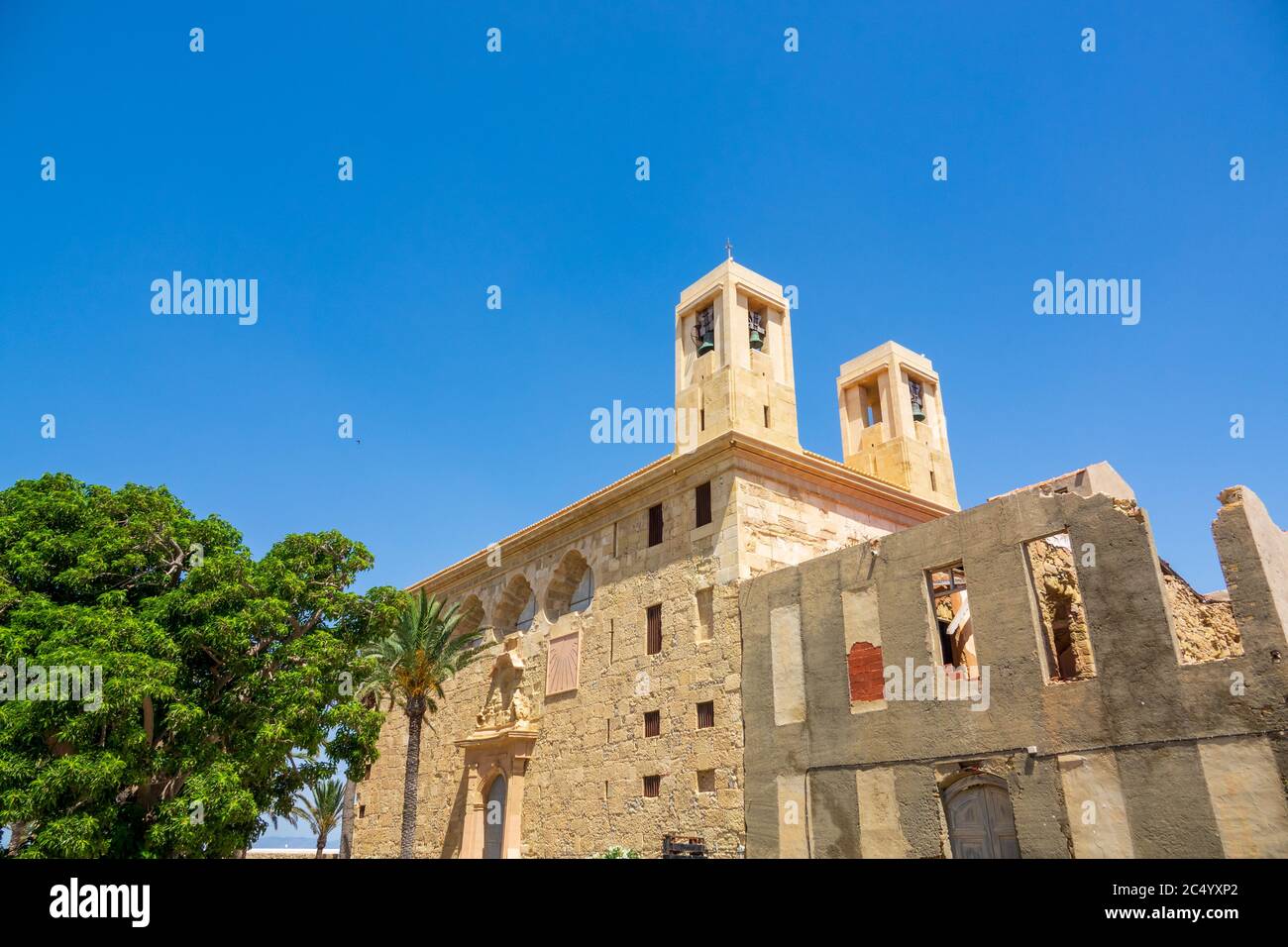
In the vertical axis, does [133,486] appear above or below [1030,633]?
above

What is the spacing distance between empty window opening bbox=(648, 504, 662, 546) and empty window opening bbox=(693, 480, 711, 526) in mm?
1351

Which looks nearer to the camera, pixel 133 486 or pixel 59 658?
pixel 59 658

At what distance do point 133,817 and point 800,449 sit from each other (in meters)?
14.5

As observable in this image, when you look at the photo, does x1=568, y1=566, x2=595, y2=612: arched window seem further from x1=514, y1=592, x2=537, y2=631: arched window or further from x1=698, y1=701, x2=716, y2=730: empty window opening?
x1=698, y1=701, x2=716, y2=730: empty window opening

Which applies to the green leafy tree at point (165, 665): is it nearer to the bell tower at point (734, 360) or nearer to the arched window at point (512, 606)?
the arched window at point (512, 606)

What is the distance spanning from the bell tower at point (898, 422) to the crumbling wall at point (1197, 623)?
9.80 metres

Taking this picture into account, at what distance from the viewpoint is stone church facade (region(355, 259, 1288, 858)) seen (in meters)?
10.7

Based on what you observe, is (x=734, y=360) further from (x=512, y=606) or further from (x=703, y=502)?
(x=512, y=606)

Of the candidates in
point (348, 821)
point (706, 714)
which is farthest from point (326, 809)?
point (706, 714)

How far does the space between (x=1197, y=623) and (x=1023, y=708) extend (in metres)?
2.76

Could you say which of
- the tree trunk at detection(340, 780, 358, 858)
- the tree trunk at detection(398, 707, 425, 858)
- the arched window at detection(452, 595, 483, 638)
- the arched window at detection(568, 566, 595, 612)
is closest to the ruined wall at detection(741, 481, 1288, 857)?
the arched window at detection(568, 566, 595, 612)
